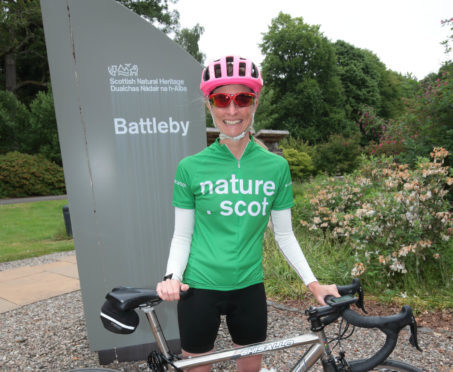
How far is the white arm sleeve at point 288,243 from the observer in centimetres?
153

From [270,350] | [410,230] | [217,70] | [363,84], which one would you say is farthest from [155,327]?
[363,84]

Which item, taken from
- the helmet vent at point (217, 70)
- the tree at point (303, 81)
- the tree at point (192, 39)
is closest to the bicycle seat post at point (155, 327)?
the helmet vent at point (217, 70)

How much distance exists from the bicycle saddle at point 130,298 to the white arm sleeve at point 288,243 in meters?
0.66

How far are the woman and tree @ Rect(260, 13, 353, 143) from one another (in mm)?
26361

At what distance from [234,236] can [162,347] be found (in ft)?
2.00

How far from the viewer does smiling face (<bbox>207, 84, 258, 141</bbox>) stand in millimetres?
1523

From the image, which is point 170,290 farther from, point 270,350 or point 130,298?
point 270,350

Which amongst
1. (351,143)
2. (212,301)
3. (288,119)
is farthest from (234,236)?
(288,119)

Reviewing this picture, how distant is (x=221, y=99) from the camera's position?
1.51 meters

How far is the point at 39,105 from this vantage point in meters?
19.6

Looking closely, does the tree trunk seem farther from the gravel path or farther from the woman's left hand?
the woman's left hand

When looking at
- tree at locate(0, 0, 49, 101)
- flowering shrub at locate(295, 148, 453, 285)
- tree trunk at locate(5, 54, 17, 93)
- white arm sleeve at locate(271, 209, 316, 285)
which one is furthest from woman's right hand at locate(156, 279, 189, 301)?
tree trunk at locate(5, 54, 17, 93)

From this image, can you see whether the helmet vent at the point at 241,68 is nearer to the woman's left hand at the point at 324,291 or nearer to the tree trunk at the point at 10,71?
the woman's left hand at the point at 324,291

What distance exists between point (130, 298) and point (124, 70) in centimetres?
185
